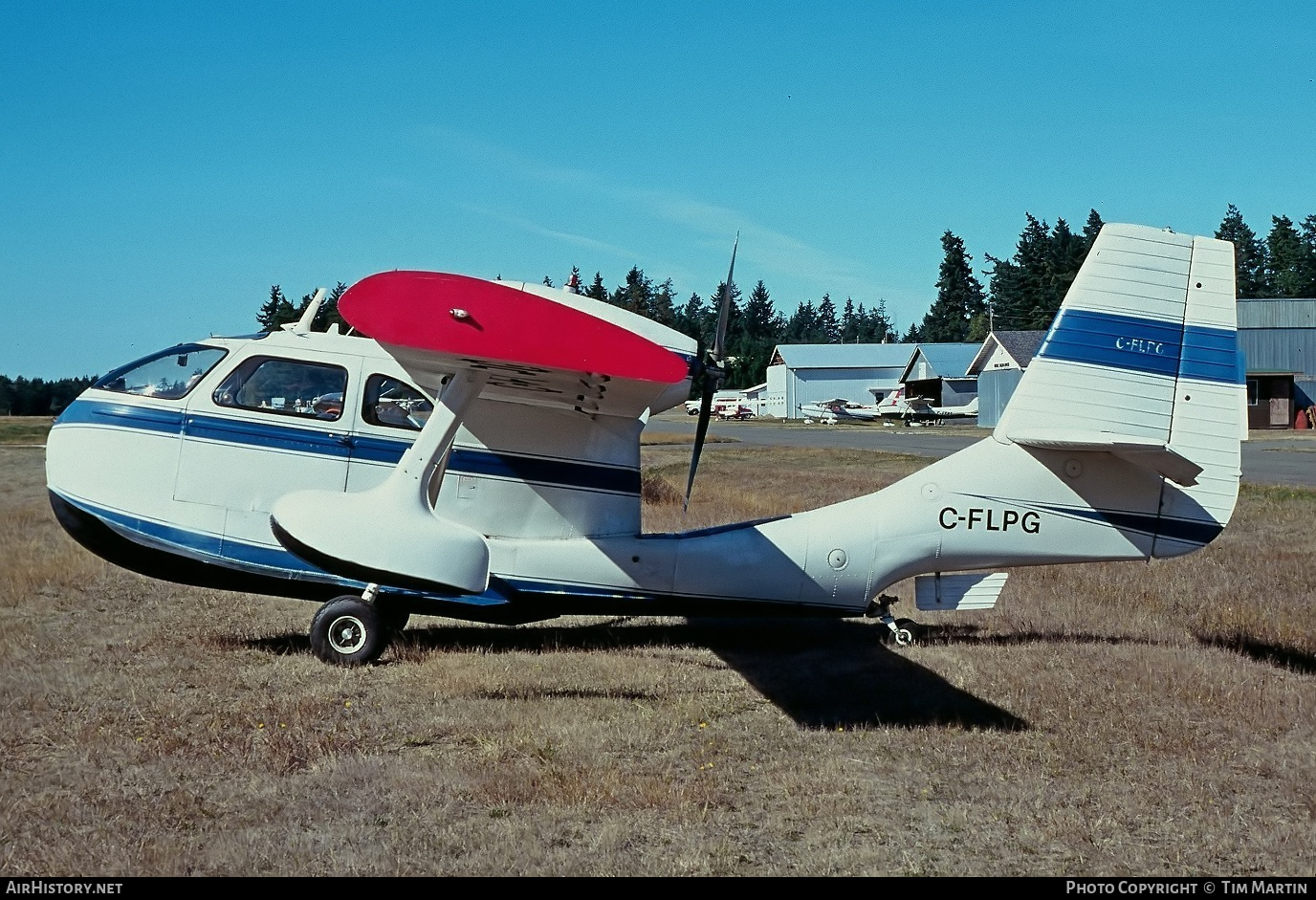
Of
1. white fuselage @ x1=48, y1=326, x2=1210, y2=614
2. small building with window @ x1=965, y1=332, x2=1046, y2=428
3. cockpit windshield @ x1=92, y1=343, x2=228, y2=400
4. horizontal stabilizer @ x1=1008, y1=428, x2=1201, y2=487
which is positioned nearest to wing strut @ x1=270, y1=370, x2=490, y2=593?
white fuselage @ x1=48, y1=326, x2=1210, y2=614

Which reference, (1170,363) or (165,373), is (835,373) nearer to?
(1170,363)

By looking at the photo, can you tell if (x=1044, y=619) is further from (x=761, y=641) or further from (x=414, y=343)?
(x=414, y=343)

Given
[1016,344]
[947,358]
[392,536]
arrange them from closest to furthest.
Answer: [392,536] → [1016,344] → [947,358]

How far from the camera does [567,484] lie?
9188 mm

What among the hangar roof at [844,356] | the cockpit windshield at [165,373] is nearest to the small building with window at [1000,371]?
the hangar roof at [844,356]

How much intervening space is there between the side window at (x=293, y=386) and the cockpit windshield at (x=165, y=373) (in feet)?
0.97

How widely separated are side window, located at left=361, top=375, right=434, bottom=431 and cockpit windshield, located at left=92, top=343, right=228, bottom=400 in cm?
121

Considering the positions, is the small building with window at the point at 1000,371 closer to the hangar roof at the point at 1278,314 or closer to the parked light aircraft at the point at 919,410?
the parked light aircraft at the point at 919,410

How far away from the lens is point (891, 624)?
9859mm

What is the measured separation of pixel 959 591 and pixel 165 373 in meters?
6.60

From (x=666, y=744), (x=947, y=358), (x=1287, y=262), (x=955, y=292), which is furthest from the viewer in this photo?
(x=955, y=292)

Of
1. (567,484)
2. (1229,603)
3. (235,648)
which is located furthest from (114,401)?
(1229,603)

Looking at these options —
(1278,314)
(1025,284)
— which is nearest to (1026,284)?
(1025,284)

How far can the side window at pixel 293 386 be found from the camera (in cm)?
896
